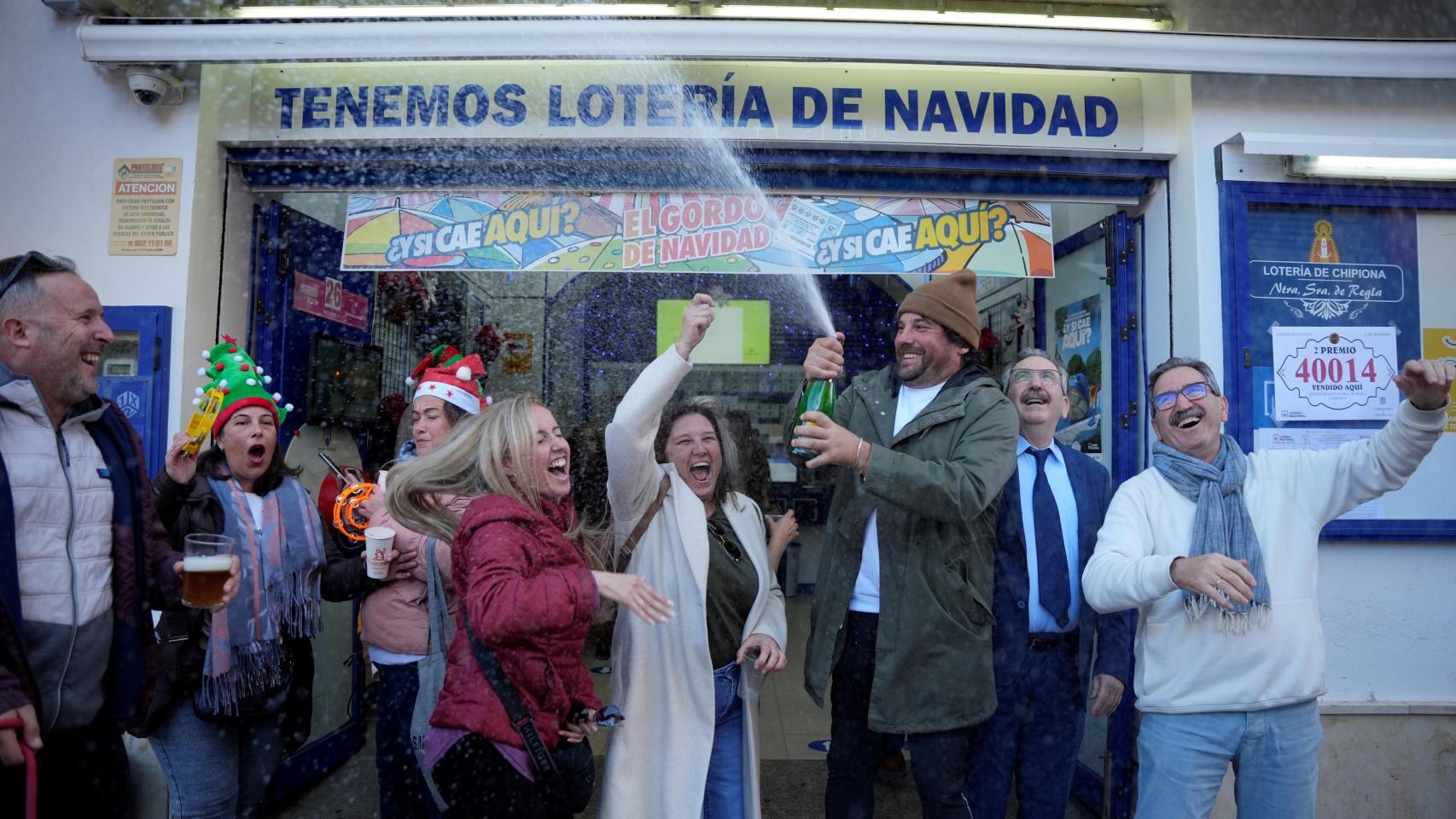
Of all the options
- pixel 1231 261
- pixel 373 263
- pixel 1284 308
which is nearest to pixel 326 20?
pixel 373 263

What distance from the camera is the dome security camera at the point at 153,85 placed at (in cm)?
404

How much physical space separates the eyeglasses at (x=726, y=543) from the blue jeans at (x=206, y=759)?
169 centimetres

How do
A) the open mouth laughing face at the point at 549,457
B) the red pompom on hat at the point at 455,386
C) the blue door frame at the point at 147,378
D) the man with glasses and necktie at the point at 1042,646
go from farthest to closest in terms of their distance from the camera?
the blue door frame at the point at 147,378
the red pompom on hat at the point at 455,386
the man with glasses and necktie at the point at 1042,646
the open mouth laughing face at the point at 549,457

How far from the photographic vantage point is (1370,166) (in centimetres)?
409

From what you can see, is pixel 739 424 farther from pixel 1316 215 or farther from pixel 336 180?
pixel 1316 215

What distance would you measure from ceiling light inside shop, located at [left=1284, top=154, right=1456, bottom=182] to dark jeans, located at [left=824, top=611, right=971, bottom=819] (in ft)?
10.3

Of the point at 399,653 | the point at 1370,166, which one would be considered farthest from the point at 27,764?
the point at 1370,166

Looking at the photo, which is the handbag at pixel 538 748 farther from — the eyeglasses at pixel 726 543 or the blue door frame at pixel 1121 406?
the blue door frame at pixel 1121 406

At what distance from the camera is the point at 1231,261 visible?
407 centimetres

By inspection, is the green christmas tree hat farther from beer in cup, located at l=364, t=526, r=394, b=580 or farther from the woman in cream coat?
the woman in cream coat

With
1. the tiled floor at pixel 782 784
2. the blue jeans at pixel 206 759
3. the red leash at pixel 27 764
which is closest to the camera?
the red leash at pixel 27 764

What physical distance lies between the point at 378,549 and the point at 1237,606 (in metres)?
2.63

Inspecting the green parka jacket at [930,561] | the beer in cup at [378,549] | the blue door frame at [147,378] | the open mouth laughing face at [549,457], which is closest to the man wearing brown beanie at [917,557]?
the green parka jacket at [930,561]

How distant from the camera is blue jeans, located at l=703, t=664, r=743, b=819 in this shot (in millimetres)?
2797
